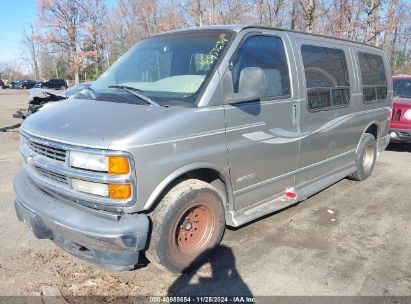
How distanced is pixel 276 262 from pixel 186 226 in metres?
1.00

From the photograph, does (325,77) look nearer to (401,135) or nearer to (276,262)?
(276,262)

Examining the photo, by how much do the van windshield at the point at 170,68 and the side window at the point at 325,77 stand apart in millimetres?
1359

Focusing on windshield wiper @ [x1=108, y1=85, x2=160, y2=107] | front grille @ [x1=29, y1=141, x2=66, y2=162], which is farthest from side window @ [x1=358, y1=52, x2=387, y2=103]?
front grille @ [x1=29, y1=141, x2=66, y2=162]

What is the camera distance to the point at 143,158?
315cm

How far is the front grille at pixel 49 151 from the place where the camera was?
335 cm

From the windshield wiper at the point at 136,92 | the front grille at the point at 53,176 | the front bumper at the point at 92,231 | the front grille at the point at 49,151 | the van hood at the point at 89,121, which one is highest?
the windshield wiper at the point at 136,92

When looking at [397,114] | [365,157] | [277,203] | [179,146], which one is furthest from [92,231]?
[397,114]

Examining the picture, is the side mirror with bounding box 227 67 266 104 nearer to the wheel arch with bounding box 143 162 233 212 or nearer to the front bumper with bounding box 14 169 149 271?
the wheel arch with bounding box 143 162 233 212

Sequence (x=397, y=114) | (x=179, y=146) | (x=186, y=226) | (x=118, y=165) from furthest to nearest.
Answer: (x=397, y=114)
(x=186, y=226)
(x=179, y=146)
(x=118, y=165)

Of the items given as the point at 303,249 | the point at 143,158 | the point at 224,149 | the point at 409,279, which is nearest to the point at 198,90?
the point at 224,149

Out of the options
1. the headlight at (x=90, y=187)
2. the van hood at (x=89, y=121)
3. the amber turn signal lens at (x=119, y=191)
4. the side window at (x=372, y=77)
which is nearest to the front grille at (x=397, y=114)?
the side window at (x=372, y=77)

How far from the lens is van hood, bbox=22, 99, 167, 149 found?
3.17 metres

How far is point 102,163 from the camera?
310 cm

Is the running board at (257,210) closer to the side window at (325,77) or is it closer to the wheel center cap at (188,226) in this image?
the wheel center cap at (188,226)
